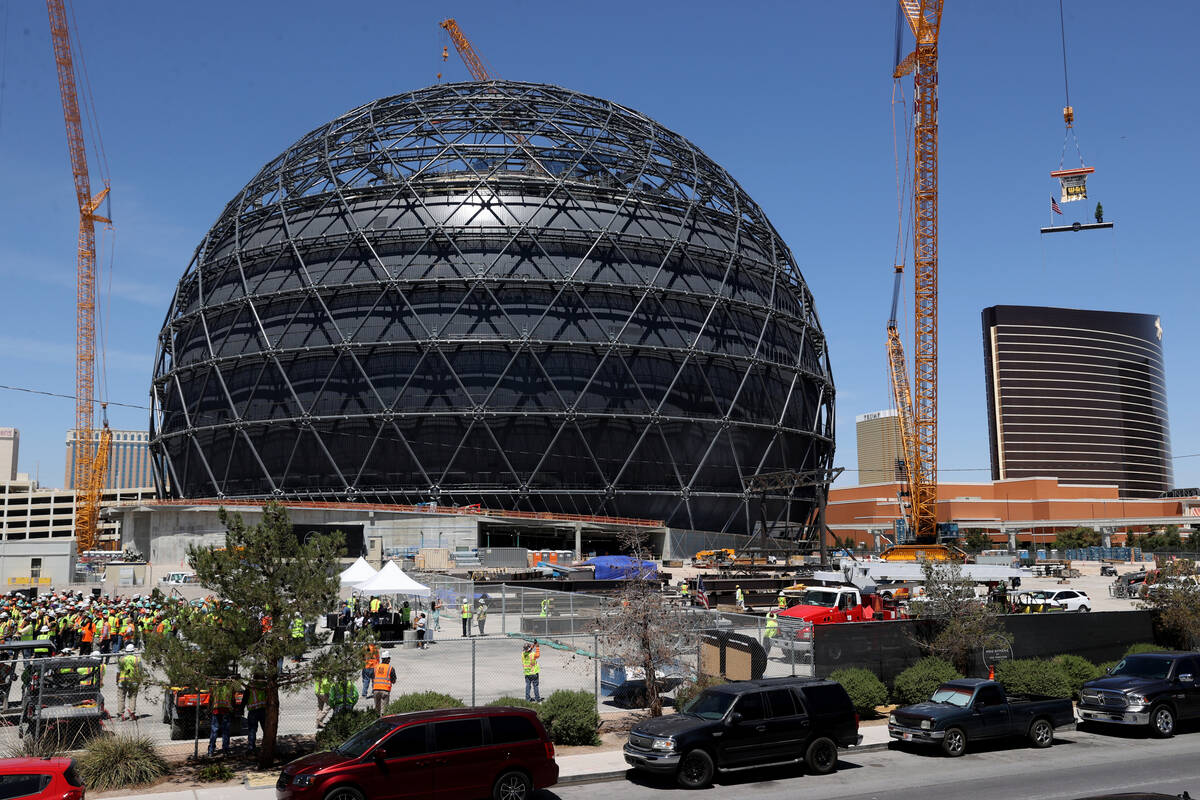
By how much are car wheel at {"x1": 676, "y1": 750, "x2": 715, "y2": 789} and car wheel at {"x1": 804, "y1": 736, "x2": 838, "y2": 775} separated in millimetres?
1813

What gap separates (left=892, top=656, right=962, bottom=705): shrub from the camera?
20016 millimetres

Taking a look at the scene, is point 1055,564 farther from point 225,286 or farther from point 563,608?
point 225,286

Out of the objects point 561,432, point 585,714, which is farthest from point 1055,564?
point 585,714

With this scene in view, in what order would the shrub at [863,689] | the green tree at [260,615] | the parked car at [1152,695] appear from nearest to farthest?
the green tree at [260,615] → the parked car at [1152,695] → the shrub at [863,689]

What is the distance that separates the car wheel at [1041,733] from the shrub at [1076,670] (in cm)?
488

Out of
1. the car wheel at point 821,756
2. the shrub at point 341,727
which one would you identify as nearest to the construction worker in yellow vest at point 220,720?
the shrub at point 341,727

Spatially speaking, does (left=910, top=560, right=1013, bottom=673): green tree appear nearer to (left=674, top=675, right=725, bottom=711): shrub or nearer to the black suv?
(left=674, top=675, right=725, bottom=711): shrub

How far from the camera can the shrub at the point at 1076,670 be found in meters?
21.6

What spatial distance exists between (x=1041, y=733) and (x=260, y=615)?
1323 cm

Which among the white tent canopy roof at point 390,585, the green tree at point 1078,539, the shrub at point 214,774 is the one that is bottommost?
the green tree at point 1078,539

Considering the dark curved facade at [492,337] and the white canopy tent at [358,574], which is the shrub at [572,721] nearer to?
the white canopy tent at [358,574]

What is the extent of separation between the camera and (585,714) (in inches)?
662

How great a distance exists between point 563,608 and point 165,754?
1600 cm

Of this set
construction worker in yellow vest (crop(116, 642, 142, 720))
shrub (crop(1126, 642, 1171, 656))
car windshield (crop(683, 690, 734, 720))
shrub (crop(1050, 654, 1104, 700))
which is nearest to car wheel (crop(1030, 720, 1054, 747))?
shrub (crop(1050, 654, 1104, 700))
